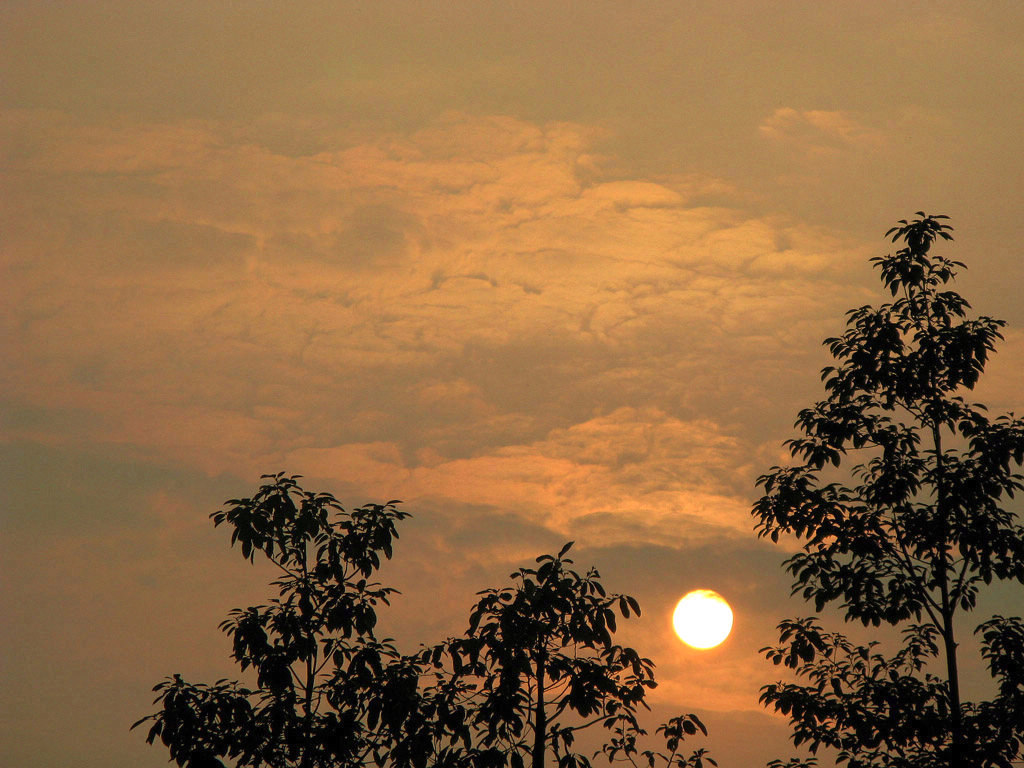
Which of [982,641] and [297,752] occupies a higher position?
[982,641]

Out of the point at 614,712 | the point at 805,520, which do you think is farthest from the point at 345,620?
the point at 805,520

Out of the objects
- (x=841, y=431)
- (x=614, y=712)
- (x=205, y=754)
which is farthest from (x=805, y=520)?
(x=205, y=754)

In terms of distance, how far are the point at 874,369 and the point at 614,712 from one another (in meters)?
6.66

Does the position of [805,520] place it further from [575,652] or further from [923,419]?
[575,652]

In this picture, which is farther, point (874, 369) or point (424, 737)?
point (874, 369)

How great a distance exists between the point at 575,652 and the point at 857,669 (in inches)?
189

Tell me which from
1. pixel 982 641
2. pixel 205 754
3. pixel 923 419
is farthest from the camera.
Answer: pixel 923 419

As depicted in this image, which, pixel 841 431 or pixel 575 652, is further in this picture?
pixel 841 431

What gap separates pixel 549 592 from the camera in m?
14.9

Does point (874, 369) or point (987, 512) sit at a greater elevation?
point (874, 369)

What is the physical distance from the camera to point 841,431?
55.3ft

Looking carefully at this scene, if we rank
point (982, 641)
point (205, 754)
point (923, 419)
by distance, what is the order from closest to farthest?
point (205, 754), point (982, 641), point (923, 419)

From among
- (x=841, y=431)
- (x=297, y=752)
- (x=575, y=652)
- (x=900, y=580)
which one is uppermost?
(x=841, y=431)

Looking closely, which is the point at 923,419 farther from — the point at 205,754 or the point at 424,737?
the point at 205,754
